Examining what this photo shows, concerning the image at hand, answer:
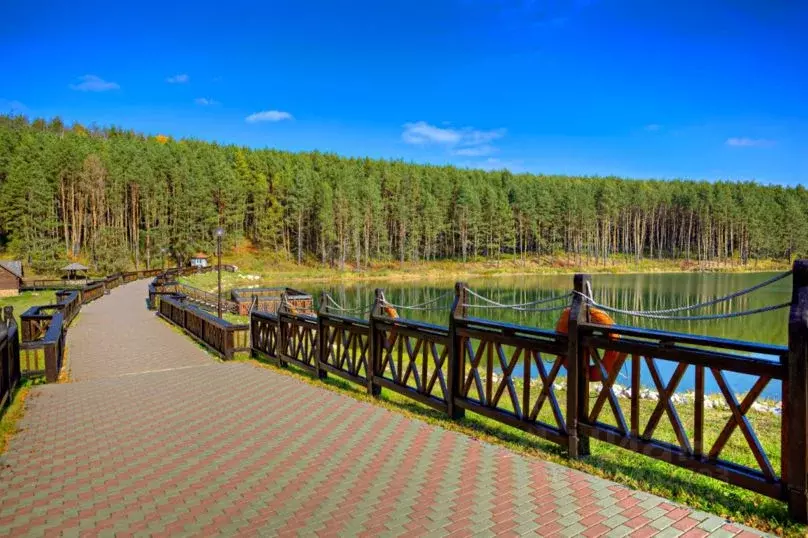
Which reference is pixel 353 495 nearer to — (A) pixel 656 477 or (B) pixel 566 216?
(A) pixel 656 477

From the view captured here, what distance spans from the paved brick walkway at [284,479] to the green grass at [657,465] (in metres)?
0.22

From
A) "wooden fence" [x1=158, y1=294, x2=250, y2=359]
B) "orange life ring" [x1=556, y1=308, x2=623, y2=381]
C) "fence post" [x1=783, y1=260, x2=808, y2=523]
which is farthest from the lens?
"wooden fence" [x1=158, y1=294, x2=250, y2=359]

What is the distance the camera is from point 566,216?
303ft

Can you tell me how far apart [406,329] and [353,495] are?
315cm

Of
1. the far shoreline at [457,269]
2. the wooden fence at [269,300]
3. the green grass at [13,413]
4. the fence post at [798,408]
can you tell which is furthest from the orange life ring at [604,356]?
the far shoreline at [457,269]

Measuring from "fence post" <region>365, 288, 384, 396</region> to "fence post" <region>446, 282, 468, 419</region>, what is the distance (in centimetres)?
174

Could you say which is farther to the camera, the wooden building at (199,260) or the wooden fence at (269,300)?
the wooden building at (199,260)

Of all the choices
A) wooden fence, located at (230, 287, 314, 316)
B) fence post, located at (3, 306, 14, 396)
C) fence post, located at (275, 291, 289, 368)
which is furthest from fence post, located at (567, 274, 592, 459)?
wooden fence, located at (230, 287, 314, 316)

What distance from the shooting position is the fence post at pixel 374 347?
7984mm

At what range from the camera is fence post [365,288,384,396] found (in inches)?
314

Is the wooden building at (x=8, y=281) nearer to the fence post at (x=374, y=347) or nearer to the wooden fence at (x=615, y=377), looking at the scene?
the wooden fence at (x=615, y=377)

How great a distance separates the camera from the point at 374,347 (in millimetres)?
8047

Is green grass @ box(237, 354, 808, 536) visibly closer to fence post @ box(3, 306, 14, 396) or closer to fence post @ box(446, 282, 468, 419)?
fence post @ box(446, 282, 468, 419)

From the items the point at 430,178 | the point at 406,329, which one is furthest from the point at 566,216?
the point at 406,329
